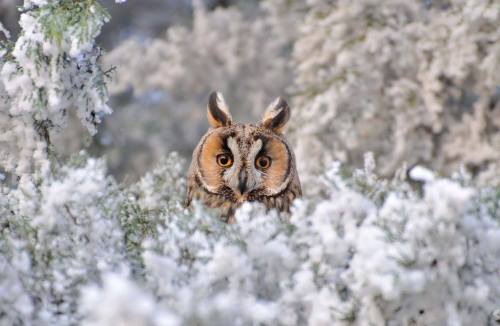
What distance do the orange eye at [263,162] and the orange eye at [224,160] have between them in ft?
0.37

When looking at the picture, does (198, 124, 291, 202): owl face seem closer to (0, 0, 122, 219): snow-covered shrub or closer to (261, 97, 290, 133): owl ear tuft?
(261, 97, 290, 133): owl ear tuft

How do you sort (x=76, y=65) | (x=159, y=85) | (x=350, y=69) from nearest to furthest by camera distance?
(x=76, y=65), (x=350, y=69), (x=159, y=85)

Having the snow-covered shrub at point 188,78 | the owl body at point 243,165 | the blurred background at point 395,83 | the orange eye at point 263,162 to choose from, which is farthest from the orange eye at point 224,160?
the snow-covered shrub at point 188,78

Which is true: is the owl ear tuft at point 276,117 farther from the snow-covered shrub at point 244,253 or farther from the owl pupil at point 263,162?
the snow-covered shrub at point 244,253

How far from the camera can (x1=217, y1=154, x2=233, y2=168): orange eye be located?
131 inches

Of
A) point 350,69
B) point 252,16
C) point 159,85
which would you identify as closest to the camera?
point 350,69

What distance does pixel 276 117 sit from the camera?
11.2ft

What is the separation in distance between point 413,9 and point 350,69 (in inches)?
23.8

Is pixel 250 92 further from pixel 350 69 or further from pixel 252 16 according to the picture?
pixel 350 69

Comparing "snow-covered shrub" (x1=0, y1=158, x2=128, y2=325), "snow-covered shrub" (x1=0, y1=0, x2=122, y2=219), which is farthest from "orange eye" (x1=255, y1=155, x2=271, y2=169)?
"snow-covered shrub" (x1=0, y1=158, x2=128, y2=325)

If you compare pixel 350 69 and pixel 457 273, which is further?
pixel 350 69

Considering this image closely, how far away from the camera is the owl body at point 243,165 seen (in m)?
3.26

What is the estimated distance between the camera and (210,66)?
7660 millimetres

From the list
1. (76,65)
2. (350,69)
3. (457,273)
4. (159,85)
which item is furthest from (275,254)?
(159,85)
